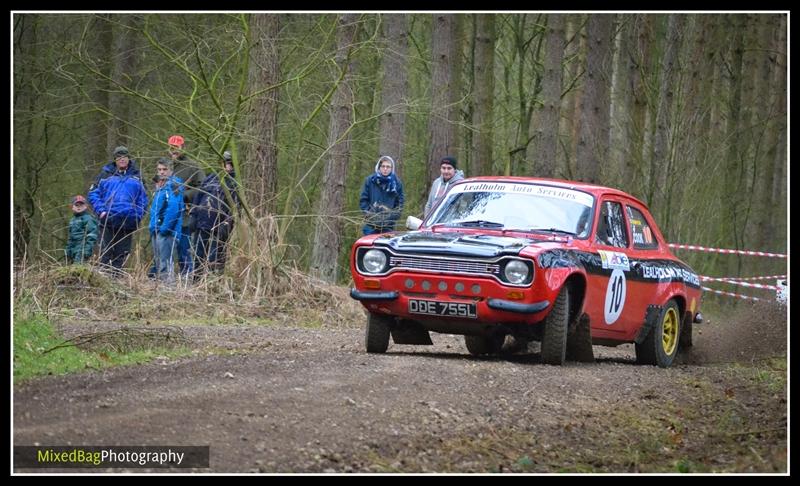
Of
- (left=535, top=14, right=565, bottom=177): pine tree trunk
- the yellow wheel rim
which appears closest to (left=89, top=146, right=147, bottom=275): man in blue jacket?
the yellow wheel rim

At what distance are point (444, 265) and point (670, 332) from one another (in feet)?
12.5

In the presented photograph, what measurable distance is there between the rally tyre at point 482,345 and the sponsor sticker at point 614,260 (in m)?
1.62

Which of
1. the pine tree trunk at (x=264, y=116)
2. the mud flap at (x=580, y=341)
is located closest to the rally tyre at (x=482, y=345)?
the mud flap at (x=580, y=341)

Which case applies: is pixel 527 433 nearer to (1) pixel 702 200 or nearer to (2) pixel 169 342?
(2) pixel 169 342

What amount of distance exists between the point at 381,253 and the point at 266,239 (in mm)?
5328

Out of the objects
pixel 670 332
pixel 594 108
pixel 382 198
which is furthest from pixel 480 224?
pixel 594 108

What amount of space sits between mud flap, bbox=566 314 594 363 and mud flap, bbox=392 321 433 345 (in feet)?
4.58

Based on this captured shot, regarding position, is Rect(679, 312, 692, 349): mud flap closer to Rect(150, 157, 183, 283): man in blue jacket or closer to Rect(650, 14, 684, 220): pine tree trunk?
Rect(150, 157, 183, 283): man in blue jacket

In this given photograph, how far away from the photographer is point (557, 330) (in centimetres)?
1124

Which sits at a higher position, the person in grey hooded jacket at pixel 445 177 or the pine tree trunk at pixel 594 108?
the pine tree trunk at pixel 594 108

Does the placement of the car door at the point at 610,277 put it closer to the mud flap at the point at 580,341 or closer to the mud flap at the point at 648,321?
the mud flap at the point at 580,341

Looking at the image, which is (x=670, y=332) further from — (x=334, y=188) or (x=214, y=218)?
(x=334, y=188)

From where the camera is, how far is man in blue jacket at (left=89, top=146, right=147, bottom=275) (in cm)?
1652

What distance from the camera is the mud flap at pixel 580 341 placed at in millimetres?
11795
